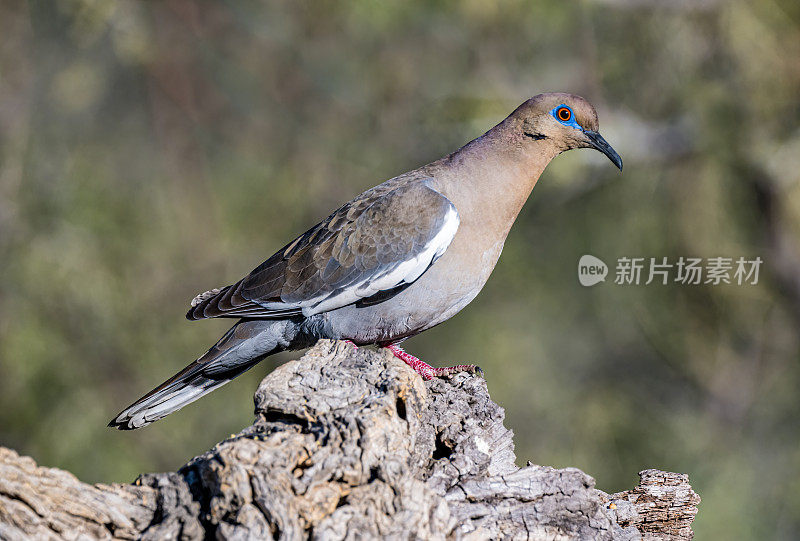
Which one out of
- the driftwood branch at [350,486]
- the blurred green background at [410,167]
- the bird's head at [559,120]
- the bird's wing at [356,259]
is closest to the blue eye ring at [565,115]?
the bird's head at [559,120]

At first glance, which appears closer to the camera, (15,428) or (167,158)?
(15,428)

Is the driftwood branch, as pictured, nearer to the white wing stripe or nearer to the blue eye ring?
the white wing stripe

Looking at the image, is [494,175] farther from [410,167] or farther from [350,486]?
[410,167]

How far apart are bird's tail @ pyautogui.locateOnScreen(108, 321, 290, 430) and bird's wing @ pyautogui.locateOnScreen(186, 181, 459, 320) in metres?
0.11

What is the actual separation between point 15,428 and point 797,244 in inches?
289

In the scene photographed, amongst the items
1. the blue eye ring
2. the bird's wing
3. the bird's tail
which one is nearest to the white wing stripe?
the bird's wing

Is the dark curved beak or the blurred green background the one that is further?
the blurred green background

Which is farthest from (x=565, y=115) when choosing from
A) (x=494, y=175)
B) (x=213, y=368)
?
(x=213, y=368)

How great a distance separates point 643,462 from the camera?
8.52 meters

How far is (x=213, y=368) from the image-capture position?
13.0 feet

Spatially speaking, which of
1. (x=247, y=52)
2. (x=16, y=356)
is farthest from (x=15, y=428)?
(x=247, y=52)

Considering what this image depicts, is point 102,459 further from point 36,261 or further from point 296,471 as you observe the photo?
point 296,471

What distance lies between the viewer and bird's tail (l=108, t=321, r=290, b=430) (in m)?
3.78

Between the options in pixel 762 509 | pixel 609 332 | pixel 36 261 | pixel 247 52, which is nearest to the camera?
pixel 36 261
